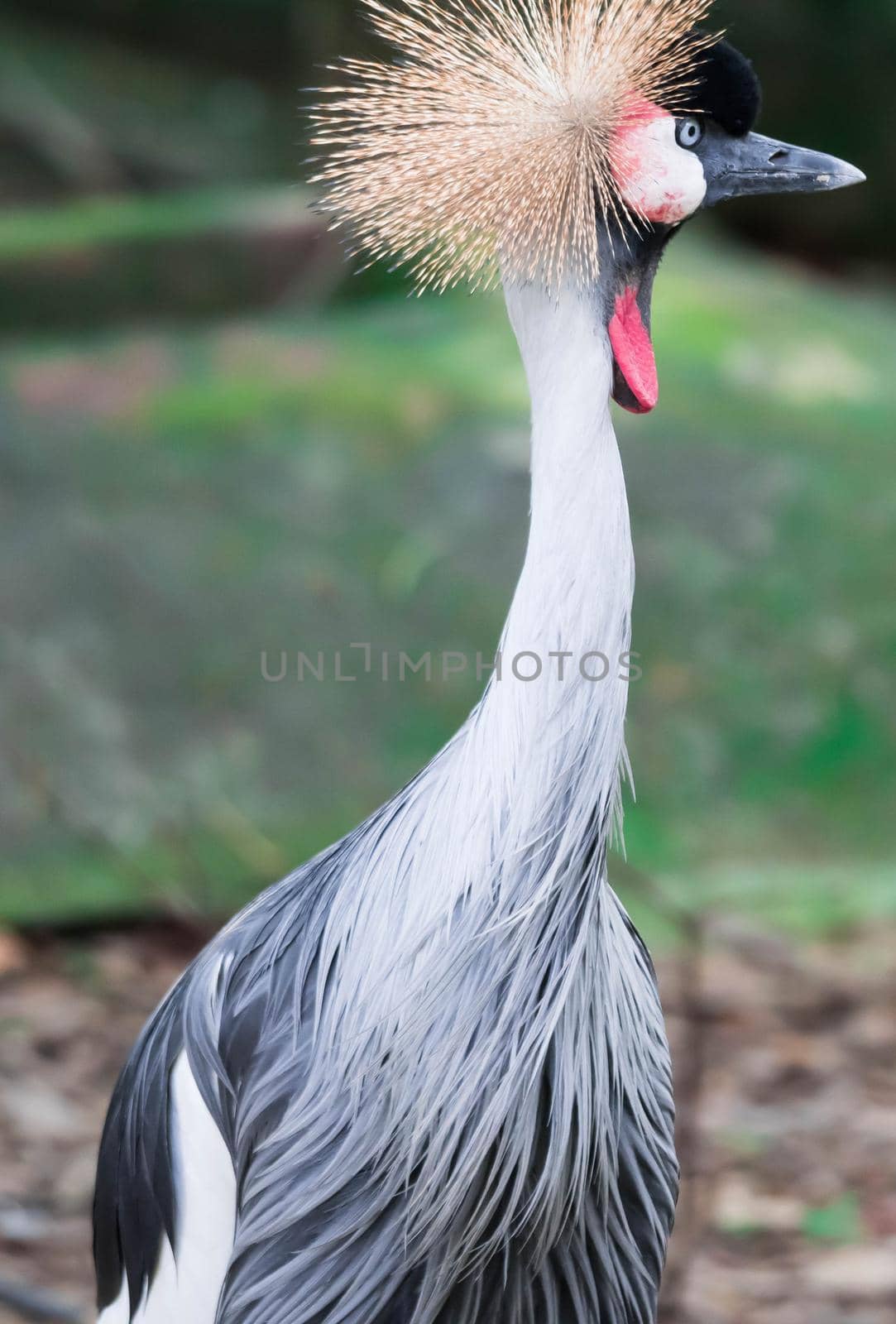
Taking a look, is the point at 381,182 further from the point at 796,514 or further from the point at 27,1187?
the point at 796,514

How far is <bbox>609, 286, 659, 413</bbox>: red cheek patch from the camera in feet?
3.55

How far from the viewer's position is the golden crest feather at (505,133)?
107cm

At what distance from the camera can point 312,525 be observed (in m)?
3.09

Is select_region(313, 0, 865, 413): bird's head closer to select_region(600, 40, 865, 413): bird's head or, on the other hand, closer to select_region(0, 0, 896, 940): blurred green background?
select_region(600, 40, 865, 413): bird's head

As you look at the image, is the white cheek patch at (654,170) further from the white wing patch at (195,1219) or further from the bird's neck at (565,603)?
the white wing patch at (195,1219)

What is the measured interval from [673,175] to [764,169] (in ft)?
0.38

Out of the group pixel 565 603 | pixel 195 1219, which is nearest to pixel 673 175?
pixel 565 603

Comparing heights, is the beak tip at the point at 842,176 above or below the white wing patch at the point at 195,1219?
above

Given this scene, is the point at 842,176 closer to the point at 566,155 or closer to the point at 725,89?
the point at 725,89

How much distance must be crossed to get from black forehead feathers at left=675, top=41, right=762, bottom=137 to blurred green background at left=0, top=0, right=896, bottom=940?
4.98 ft

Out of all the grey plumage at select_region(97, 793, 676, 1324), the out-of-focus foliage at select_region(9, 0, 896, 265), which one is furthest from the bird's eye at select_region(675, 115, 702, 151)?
the out-of-focus foliage at select_region(9, 0, 896, 265)

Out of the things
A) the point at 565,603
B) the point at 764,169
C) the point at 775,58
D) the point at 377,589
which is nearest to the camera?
the point at 565,603

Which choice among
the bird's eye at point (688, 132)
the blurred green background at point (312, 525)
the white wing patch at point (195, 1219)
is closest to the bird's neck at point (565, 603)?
the bird's eye at point (688, 132)

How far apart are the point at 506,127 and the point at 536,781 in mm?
472
